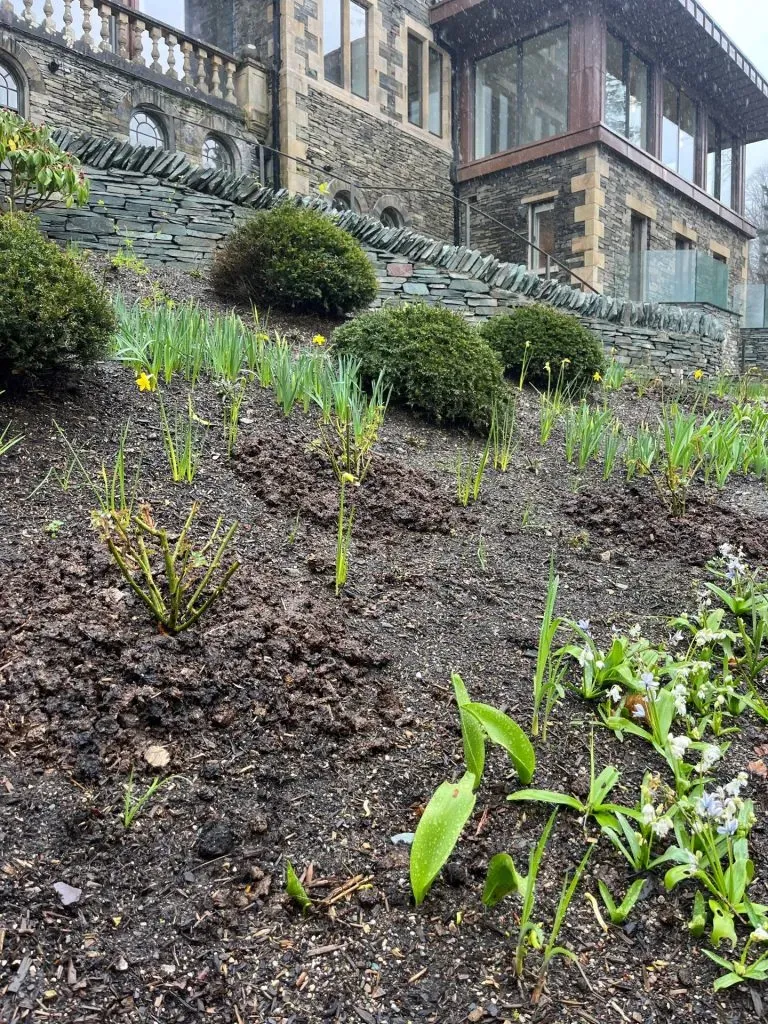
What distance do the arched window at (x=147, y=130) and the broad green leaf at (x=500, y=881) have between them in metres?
13.1

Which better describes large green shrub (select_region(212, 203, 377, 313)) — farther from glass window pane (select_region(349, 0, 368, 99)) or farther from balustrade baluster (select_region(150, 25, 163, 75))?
→ glass window pane (select_region(349, 0, 368, 99))

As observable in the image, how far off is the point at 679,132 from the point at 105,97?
42.3 ft

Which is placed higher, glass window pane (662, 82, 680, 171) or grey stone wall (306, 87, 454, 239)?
glass window pane (662, 82, 680, 171)

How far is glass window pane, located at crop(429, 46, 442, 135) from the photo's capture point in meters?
15.7

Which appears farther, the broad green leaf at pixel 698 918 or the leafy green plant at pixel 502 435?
the leafy green plant at pixel 502 435

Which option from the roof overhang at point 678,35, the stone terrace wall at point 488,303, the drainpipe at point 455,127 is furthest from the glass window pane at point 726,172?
the stone terrace wall at point 488,303

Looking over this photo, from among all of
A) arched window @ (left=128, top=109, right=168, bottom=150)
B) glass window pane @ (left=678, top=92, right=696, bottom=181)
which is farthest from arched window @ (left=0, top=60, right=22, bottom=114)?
glass window pane @ (left=678, top=92, right=696, bottom=181)

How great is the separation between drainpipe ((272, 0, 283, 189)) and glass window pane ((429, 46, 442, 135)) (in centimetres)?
382

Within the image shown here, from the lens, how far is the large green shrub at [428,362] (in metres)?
4.82

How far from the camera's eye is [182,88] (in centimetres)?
1218

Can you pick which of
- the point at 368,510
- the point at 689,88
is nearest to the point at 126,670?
the point at 368,510

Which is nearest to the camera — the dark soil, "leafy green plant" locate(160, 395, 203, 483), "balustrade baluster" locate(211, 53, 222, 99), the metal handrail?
the dark soil

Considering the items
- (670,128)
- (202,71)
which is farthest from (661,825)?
(670,128)

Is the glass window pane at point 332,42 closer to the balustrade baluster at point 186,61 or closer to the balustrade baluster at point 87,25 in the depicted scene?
the balustrade baluster at point 186,61
